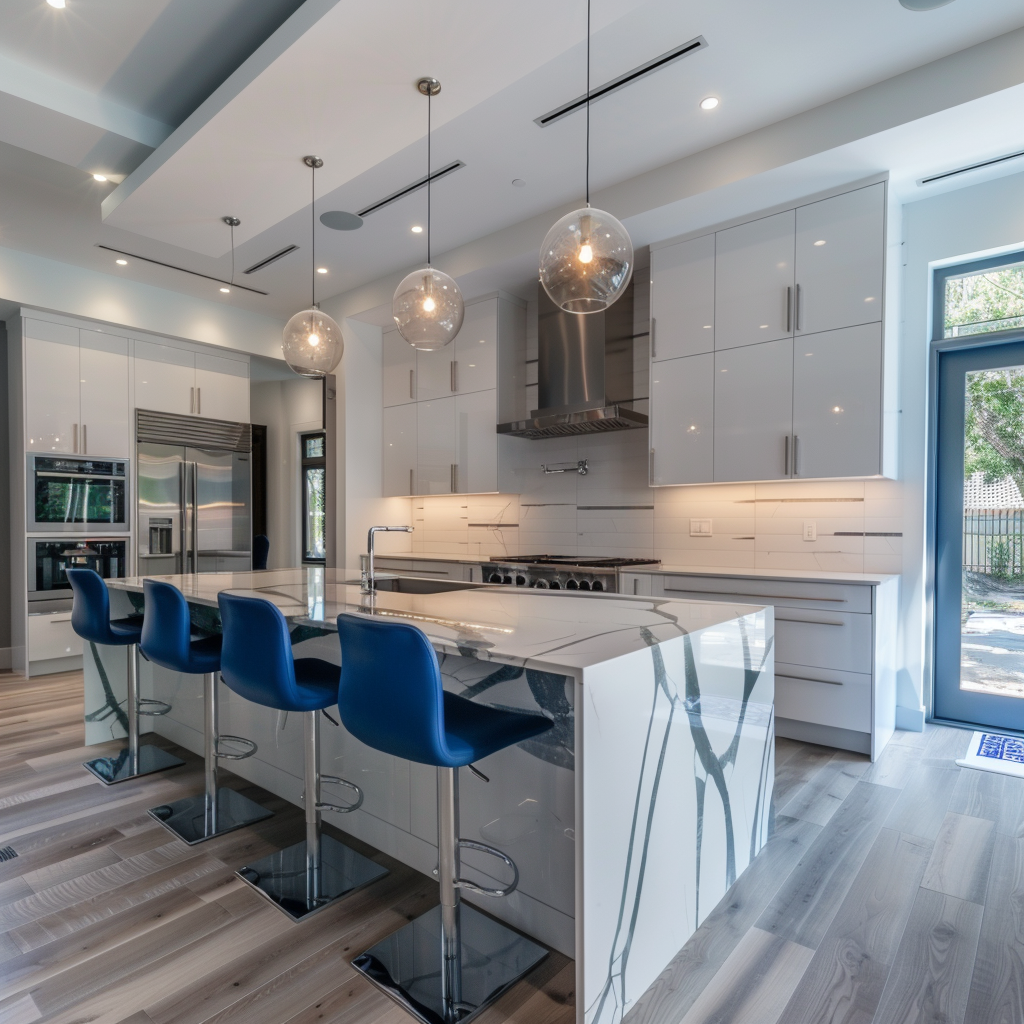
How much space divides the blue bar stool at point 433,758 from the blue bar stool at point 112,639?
186 centimetres

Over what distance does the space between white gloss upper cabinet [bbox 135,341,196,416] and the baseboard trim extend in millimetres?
5269

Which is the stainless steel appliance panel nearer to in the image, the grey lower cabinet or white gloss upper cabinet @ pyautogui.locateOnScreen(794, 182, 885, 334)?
the grey lower cabinet

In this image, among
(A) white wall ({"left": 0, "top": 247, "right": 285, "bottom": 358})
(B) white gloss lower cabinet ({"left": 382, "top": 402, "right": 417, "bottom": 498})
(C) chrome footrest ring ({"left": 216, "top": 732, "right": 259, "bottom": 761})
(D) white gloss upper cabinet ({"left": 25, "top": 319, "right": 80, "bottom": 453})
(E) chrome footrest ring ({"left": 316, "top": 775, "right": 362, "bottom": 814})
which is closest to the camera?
(E) chrome footrest ring ({"left": 316, "top": 775, "right": 362, "bottom": 814})

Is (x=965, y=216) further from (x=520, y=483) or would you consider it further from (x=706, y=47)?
(x=520, y=483)

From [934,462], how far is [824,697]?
1.46m

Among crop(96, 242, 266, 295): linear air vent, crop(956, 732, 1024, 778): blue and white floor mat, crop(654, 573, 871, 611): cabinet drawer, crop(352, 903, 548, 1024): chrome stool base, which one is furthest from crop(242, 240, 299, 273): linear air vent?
crop(956, 732, 1024, 778): blue and white floor mat

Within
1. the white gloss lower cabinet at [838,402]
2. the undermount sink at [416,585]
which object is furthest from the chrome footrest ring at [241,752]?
the white gloss lower cabinet at [838,402]

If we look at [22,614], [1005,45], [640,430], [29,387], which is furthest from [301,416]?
[1005,45]

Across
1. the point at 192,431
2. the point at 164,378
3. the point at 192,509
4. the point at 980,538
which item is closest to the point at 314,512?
the point at 192,509

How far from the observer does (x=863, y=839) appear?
2.30m

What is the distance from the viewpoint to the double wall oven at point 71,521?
16.0 feet

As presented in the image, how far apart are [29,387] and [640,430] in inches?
177

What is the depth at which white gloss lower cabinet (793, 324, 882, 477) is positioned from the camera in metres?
3.17

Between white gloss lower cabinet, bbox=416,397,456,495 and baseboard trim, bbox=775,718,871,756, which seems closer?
baseboard trim, bbox=775,718,871,756
